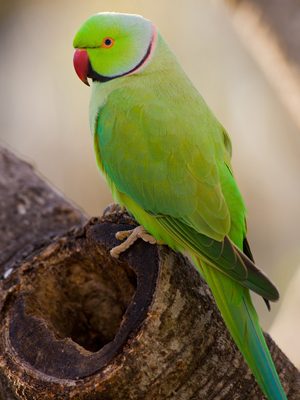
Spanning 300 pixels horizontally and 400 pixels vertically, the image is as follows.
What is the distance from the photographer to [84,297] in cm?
267

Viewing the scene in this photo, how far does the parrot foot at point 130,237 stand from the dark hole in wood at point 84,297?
120 millimetres

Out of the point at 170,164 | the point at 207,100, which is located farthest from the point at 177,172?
the point at 207,100

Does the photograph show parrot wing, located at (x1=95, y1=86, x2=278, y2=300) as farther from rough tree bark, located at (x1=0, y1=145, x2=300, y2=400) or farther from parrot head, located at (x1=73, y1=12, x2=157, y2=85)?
parrot head, located at (x1=73, y1=12, x2=157, y2=85)

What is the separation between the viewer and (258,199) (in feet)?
18.4

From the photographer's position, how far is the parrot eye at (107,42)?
2.71m

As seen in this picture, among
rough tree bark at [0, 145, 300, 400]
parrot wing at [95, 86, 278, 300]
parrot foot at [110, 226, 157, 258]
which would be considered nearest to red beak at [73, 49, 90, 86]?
parrot wing at [95, 86, 278, 300]

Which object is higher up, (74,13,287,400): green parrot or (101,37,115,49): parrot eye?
(101,37,115,49): parrot eye

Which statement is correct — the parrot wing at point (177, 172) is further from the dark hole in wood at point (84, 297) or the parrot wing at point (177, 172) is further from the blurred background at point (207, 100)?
the blurred background at point (207, 100)

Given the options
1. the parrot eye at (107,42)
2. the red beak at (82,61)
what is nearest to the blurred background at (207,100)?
the red beak at (82,61)

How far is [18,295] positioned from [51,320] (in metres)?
0.17

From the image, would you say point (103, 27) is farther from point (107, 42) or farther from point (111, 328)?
point (111, 328)

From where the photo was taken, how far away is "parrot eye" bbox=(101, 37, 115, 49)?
8.91 feet

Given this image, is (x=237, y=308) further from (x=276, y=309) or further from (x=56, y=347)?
(x=276, y=309)

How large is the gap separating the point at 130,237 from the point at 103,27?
2.93ft
